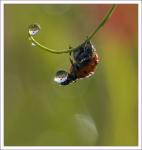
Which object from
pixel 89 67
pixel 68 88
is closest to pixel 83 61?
pixel 89 67

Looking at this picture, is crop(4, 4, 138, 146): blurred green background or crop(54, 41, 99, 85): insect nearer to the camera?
crop(54, 41, 99, 85): insect

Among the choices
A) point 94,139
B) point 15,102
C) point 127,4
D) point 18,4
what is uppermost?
point 18,4

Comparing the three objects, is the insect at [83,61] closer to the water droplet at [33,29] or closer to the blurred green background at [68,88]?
the water droplet at [33,29]

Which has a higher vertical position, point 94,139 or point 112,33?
point 112,33

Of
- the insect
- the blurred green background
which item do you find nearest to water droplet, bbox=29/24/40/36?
the insect

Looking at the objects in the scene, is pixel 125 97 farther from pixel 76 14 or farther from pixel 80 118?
pixel 76 14

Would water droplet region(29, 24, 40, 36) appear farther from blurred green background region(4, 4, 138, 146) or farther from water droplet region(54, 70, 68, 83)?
blurred green background region(4, 4, 138, 146)

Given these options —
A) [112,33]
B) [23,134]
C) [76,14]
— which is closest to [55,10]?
[76,14]

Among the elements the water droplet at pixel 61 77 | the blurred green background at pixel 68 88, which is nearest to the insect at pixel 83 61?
the water droplet at pixel 61 77
